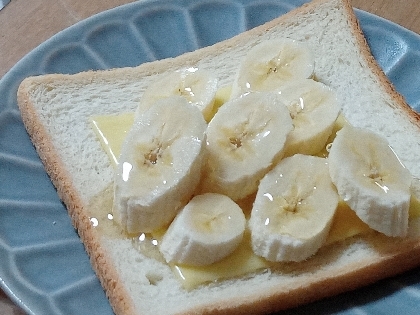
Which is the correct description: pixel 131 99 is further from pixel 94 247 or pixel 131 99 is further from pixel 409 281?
pixel 409 281

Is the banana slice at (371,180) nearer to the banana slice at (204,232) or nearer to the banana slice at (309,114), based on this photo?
the banana slice at (309,114)

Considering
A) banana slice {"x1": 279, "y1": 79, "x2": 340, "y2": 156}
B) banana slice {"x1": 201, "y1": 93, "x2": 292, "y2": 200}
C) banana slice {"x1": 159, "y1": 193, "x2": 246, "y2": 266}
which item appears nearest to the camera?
banana slice {"x1": 159, "y1": 193, "x2": 246, "y2": 266}

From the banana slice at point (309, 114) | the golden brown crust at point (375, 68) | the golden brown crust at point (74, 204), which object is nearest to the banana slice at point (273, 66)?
the banana slice at point (309, 114)

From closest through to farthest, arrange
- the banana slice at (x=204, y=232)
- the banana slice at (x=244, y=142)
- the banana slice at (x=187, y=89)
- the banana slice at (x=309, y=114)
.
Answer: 1. the banana slice at (x=204, y=232)
2. the banana slice at (x=244, y=142)
3. the banana slice at (x=309, y=114)
4. the banana slice at (x=187, y=89)

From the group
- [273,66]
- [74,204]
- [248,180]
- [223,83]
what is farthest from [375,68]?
[74,204]

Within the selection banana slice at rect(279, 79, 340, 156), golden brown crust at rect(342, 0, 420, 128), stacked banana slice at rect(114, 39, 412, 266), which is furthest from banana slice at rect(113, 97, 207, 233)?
golden brown crust at rect(342, 0, 420, 128)

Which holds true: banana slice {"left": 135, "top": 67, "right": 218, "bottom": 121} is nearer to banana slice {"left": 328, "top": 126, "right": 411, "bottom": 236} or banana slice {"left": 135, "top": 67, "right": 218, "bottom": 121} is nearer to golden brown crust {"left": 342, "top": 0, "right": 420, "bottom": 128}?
banana slice {"left": 328, "top": 126, "right": 411, "bottom": 236}

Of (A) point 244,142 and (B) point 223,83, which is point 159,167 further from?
(B) point 223,83
